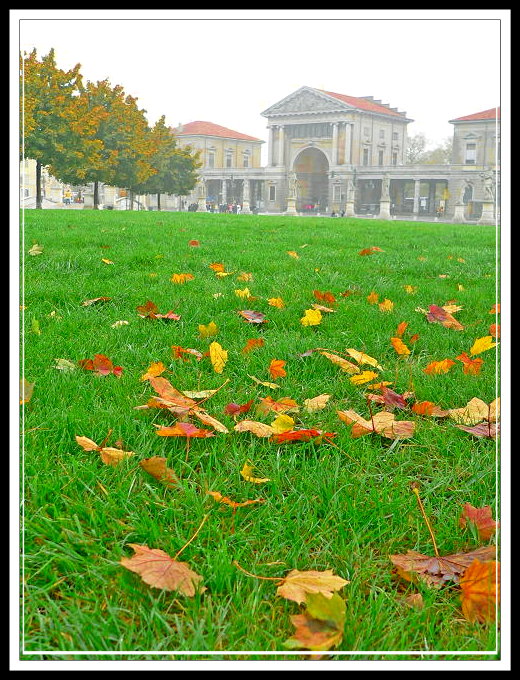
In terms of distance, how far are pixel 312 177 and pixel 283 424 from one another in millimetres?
78794

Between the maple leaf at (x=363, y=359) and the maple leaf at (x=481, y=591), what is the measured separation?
4.75 feet

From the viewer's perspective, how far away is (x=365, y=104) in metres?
71.2

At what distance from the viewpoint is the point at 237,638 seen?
3.86ft

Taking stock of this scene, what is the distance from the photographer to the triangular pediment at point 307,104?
228ft

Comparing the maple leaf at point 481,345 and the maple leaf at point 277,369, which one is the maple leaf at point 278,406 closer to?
the maple leaf at point 277,369

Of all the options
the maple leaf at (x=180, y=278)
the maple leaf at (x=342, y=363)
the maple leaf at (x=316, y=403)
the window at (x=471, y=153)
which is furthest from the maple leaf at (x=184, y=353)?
the window at (x=471, y=153)

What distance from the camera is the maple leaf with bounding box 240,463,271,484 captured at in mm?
1706

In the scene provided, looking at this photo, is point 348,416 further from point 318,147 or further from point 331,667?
point 318,147

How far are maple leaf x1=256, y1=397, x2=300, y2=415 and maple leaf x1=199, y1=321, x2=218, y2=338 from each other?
3.09ft

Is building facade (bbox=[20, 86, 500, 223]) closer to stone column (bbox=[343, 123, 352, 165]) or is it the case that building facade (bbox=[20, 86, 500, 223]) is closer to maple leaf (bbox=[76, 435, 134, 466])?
stone column (bbox=[343, 123, 352, 165])

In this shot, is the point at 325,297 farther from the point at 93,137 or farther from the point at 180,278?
the point at 93,137

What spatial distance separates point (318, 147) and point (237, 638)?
7510 centimetres

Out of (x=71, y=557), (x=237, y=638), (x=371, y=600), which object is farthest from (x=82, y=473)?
(x=371, y=600)

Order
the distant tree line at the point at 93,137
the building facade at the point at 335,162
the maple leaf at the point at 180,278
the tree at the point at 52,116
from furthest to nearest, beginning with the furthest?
the building facade at the point at 335,162 < the distant tree line at the point at 93,137 < the tree at the point at 52,116 < the maple leaf at the point at 180,278
